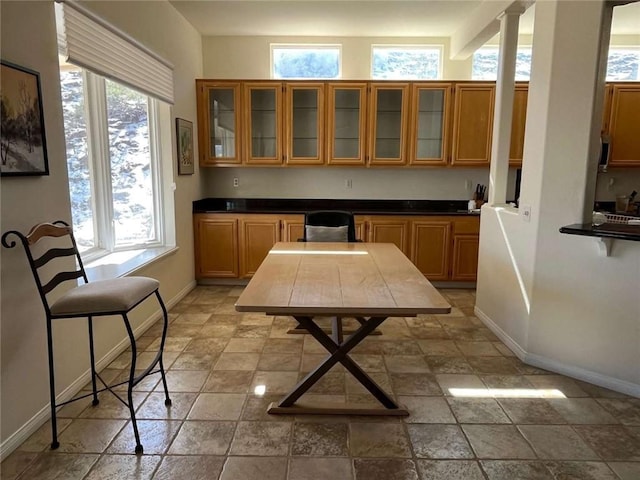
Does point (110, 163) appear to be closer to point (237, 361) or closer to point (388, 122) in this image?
point (237, 361)

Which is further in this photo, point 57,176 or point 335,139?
point 335,139

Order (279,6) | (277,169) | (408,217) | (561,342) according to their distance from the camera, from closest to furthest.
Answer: (561,342), (279,6), (408,217), (277,169)

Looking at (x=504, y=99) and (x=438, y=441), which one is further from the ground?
(x=504, y=99)

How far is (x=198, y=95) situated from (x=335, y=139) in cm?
160

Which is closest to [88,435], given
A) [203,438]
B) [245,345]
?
[203,438]

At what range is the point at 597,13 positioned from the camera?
7.98 ft

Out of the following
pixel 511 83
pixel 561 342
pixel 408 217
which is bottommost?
pixel 561 342

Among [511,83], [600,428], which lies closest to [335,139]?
[511,83]

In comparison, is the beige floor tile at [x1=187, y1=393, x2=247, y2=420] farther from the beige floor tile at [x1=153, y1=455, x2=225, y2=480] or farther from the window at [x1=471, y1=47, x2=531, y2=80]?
the window at [x1=471, y1=47, x2=531, y2=80]

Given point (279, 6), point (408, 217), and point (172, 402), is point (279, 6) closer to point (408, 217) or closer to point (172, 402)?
point (408, 217)

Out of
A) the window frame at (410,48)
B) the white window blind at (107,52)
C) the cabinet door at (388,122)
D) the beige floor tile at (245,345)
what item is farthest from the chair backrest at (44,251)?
the window frame at (410,48)

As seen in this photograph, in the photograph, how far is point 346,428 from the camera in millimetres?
2166

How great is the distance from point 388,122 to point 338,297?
126 inches

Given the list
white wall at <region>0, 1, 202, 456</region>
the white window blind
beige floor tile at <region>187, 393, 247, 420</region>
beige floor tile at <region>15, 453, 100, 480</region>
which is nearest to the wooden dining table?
beige floor tile at <region>187, 393, 247, 420</region>
